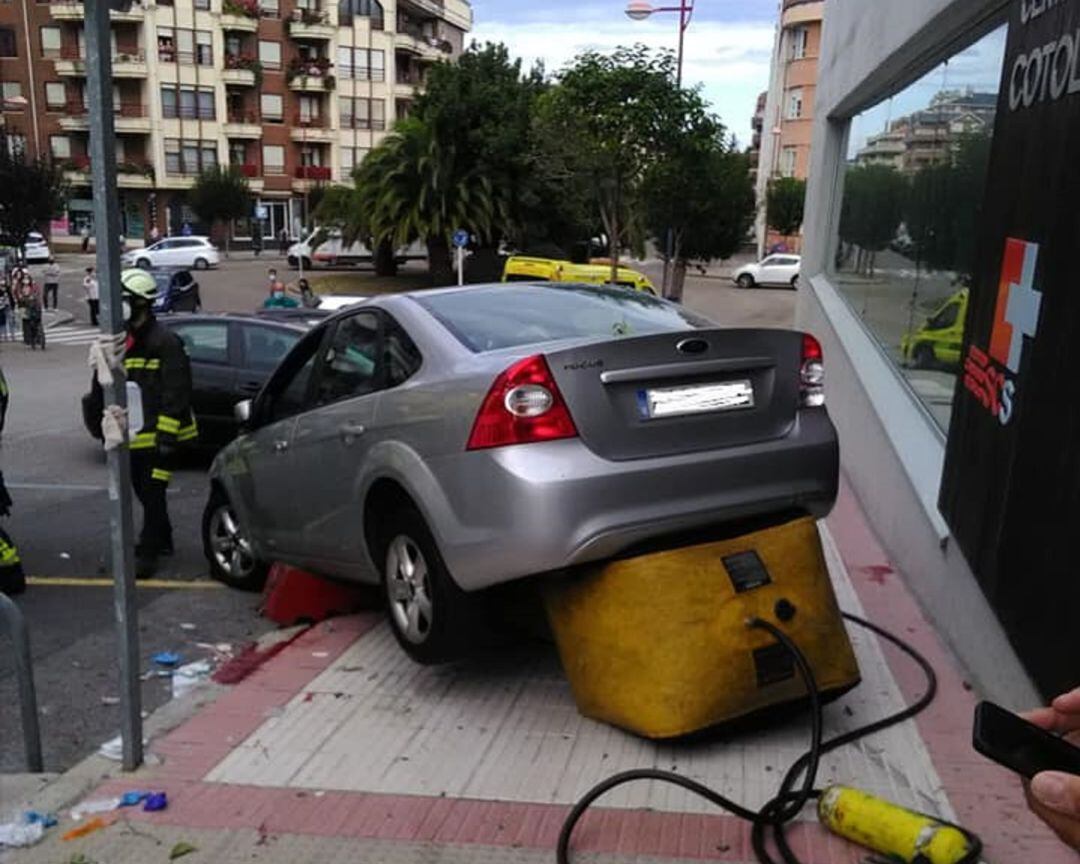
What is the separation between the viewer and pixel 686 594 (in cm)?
360

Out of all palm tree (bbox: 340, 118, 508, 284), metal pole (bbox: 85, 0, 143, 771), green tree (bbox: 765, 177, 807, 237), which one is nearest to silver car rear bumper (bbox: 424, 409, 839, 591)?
metal pole (bbox: 85, 0, 143, 771)

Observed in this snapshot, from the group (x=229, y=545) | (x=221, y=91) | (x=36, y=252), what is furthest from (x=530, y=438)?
(x=221, y=91)

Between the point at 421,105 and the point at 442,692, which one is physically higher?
the point at 421,105

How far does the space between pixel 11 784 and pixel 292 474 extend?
2059mm

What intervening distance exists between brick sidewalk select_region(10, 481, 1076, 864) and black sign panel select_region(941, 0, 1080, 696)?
0.55 m

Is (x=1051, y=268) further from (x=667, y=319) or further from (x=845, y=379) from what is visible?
(x=845, y=379)

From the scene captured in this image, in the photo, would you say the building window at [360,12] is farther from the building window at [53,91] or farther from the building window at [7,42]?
the building window at [7,42]

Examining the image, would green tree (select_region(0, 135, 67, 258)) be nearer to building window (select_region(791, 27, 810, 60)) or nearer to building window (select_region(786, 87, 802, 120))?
building window (select_region(786, 87, 802, 120))

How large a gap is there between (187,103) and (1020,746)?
70.6 metres

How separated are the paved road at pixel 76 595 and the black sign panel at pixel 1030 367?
3.75 m

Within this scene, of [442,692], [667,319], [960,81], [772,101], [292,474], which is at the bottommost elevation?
[442,692]

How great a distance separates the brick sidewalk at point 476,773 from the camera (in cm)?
314

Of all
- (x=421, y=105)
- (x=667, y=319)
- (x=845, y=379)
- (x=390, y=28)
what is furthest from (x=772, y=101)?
(x=667, y=319)

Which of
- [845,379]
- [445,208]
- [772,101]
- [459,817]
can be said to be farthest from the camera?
[772,101]
